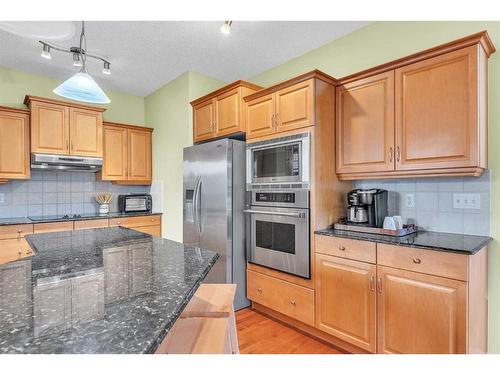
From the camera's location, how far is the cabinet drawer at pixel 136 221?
3609 mm

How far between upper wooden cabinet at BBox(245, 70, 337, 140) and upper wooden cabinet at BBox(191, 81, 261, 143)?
12cm

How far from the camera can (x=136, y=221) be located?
3781 millimetres

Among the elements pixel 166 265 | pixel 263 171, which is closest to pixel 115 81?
pixel 263 171

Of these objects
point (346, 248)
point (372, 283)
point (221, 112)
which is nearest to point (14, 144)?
point (221, 112)

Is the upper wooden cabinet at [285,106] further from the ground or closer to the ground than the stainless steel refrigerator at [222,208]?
further from the ground

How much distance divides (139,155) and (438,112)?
3.64 metres

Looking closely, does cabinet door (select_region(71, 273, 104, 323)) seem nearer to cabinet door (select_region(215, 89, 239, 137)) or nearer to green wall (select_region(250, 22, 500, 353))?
cabinet door (select_region(215, 89, 239, 137))

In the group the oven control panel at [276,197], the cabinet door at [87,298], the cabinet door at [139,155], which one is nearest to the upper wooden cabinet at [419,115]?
the oven control panel at [276,197]

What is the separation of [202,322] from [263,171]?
5.48 feet

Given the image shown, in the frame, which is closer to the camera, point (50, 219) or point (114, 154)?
point (50, 219)

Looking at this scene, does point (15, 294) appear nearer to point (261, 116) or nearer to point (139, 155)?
point (261, 116)

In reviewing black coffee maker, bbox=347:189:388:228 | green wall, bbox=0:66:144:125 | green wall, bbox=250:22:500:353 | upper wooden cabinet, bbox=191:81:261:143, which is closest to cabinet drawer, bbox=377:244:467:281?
black coffee maker, bbox=347:189:388:228

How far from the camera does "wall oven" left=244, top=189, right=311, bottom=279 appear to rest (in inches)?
87.4

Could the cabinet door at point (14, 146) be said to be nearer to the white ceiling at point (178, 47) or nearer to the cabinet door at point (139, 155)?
the white ceiling at point (178, 47)
